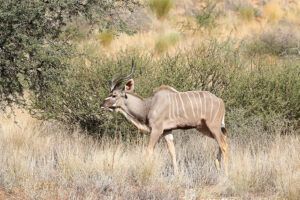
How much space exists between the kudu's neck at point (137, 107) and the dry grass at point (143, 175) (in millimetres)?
621

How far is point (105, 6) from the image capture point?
9086mm

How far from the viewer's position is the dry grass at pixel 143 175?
7562mm

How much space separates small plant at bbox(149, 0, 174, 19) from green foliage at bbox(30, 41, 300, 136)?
13.0m

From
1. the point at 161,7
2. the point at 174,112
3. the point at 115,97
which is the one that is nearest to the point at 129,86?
the point at 115,97

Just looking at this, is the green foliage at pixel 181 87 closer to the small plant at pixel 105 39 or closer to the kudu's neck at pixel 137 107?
the kudu's neck at pixel 137 107

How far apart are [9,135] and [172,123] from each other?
3705 mm

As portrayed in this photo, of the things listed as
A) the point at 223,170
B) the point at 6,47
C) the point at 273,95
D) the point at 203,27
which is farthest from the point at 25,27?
the point at 203,27

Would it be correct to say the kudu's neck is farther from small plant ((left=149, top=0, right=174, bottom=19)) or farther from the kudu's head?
small plant ((left=149, top=0, right=174, bottom=19))

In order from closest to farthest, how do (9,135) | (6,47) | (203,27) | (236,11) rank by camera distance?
(6,47), (9,135), (203,27), (236,11)

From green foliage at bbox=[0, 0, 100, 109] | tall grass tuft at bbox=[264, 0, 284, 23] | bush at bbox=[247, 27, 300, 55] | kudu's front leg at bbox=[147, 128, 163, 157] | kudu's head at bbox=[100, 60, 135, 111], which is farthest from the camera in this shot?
tall grass tuft at bbox=[264, 0, 284, 23]

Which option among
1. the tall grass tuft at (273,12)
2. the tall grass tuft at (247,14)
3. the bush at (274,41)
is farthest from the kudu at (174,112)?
the tall grass tuft at (273,12)

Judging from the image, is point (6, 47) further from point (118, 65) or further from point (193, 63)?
point (193, 63)

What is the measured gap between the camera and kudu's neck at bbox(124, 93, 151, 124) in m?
9.16

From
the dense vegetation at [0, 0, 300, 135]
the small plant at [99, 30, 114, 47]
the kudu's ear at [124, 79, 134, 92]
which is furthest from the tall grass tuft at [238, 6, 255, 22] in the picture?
the kudu's ear at [124, 79, 134, 92]
